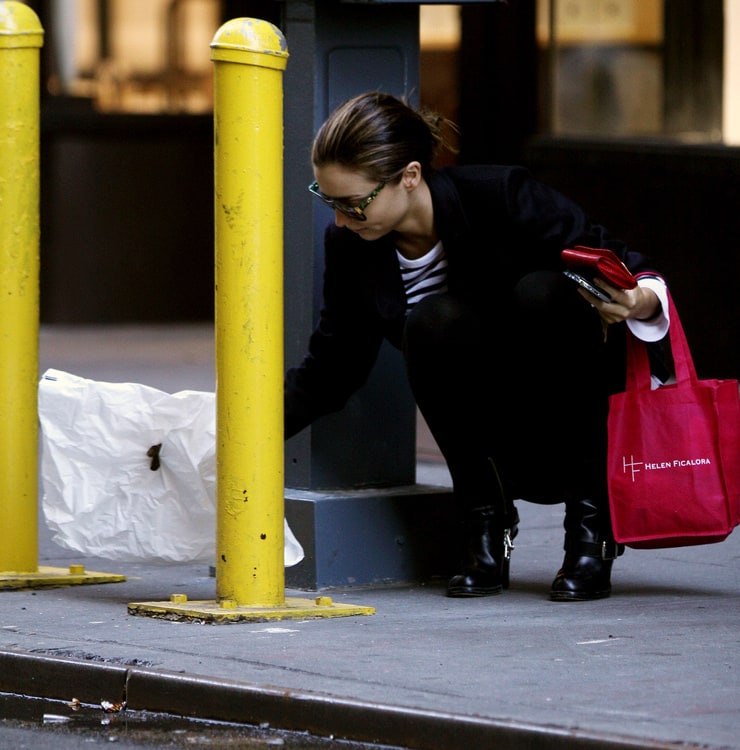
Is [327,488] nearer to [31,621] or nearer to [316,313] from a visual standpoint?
[316,313]

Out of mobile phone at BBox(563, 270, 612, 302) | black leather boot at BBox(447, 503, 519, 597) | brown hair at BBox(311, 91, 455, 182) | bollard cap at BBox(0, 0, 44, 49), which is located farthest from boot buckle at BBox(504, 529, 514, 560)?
bollard cap at BBox(0, 0, 44, 49)

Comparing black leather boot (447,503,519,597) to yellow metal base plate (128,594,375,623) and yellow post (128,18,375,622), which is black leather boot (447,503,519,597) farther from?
yellow post (128,18,375,622)

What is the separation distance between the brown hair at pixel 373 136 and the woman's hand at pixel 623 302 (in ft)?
1.66

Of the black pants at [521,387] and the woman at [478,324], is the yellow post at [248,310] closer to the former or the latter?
the woman at [478,324]

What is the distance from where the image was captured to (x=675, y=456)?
420cm

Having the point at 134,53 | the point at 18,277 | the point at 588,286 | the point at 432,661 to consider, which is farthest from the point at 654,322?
the point at 134,53

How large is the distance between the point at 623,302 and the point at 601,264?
0.11 metres

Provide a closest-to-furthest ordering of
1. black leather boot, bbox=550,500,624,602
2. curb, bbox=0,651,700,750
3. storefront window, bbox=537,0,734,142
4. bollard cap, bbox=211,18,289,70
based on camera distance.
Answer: curb, bbox=0,651,700,750 → bollard cap, bbox=211,18,289,70 → black leather boot, bbox=550,500,624,602 → storefront window, bbox=537,0,734,142

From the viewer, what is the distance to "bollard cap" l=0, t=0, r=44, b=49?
452 centimetres

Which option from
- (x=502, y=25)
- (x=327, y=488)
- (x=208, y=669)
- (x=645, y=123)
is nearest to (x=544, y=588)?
(x=327, y=488)

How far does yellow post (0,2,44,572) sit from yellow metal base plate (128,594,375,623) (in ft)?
1.67

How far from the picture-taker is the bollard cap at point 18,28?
4.52 metres

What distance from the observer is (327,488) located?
4.63 metres

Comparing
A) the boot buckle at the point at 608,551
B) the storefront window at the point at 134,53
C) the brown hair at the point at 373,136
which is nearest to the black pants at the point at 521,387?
the boot buckle at the point at 608,551
